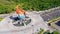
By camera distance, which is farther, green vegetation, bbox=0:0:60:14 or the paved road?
green vegetation, bbox=0:0:60:14

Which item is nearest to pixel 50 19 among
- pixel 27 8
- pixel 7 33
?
pixel 27 8

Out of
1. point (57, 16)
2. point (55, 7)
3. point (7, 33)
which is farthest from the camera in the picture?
point (55, 7)

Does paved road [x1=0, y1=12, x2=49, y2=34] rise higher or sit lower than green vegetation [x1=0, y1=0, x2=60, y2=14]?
lower

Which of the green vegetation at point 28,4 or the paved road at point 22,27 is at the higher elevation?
the green vegetation at point 28,4

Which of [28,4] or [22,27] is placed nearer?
[22,27]

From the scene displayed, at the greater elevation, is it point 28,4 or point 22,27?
point 28,4

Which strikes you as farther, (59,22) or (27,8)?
(27,8)

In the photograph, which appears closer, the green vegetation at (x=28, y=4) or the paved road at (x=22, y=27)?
the paved road at (x=22, y=27)

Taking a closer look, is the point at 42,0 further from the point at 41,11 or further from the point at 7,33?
the point at 7,33
